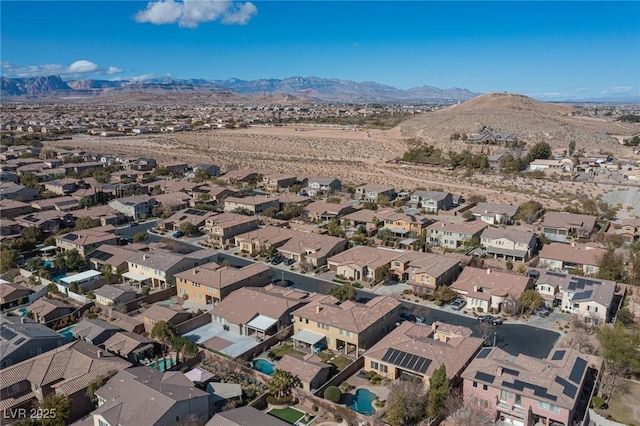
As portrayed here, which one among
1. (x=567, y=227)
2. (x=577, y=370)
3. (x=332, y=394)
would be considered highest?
(x=567, y=227)

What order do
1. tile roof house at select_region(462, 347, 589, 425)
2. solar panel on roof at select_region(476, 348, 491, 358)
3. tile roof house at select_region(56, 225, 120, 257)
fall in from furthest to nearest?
tile roof house at select_region(56, 225, 120, 257) → solar panel on roof at select_region(476, 348, 491, 358) → tile roof house at select_region(462, 347, 589, 425)

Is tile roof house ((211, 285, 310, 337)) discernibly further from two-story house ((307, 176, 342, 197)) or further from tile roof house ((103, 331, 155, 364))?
two-story house ((307, 176, 342, 197))

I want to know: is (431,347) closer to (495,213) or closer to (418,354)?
(418,354)

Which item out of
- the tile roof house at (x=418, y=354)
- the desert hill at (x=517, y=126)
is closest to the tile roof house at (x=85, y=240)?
the tile roof house at (x=418, y=354)

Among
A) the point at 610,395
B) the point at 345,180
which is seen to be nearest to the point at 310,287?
the point at 610,395

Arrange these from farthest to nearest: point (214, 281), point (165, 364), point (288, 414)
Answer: point (214, 281) → point (165, 364) → point (288, 414)

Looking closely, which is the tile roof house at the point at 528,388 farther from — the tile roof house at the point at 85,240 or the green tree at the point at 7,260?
the green tree at the point at 7,260

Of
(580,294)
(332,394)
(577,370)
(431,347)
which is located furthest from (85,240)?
(580,294)

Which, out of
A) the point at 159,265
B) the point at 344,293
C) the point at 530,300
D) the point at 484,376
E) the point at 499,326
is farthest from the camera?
the point at 159,265

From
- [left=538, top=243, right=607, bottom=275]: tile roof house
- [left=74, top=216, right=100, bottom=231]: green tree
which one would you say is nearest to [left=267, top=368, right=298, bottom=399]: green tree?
[left=538, top=243, right=607, bottom=275]: tile roof house
